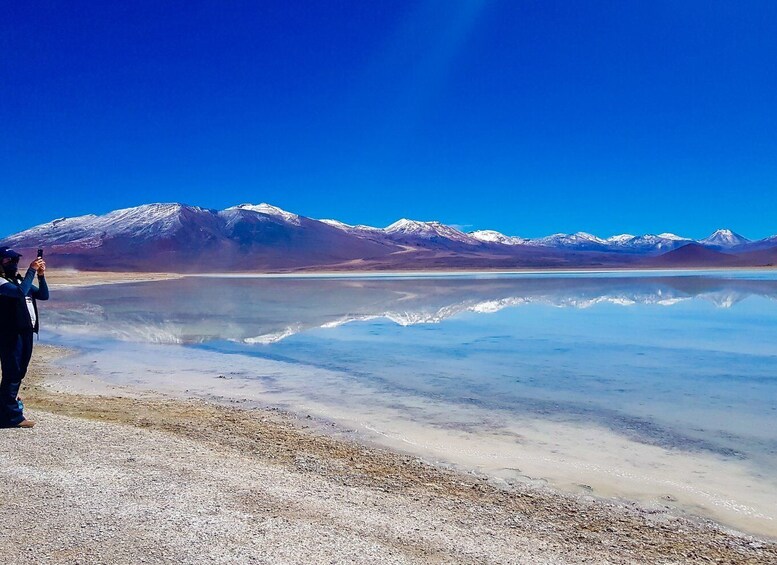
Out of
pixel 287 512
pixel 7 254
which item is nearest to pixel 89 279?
pixel 7 254

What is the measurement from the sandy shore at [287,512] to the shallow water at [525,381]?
66 cm

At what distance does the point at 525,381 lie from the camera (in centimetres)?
970

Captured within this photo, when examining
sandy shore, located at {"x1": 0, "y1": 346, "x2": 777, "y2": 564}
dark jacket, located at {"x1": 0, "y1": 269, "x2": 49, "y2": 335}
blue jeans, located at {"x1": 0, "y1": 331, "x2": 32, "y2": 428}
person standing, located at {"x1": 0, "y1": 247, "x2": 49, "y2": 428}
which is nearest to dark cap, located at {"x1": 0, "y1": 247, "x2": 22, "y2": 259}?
person standing, located at {"x1": 0, "y1": 247, "x2": 49, "y2": 428}

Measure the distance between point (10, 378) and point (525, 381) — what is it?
23.2ft

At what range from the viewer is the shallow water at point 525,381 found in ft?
18.9

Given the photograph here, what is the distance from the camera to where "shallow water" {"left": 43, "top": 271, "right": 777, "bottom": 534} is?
5773 millimetres

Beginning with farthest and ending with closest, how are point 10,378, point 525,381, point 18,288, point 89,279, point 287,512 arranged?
point 89,279 → point 525,381 → point 10,378 → point 18,288 → point 287,512

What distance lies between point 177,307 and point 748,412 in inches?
897

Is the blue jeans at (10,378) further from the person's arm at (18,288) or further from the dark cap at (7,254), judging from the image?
the dark cap at (7,254)

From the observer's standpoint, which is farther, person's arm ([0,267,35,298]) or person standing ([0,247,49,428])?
person standing ([0,247,49,428])

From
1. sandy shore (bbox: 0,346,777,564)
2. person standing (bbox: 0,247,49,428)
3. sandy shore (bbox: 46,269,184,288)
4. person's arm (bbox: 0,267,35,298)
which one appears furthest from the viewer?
sandy shore (bbox: 46,269,184,288)

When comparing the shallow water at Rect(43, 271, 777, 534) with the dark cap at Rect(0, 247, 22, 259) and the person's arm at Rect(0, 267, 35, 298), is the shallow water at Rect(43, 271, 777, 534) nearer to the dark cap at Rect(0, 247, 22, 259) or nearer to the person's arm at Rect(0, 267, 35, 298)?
the person's arm at Rect(0, 267, 35, 298)

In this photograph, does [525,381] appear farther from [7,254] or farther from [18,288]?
[7,254]

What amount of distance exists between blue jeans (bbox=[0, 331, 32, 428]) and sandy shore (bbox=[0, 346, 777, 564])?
30 centimetres
